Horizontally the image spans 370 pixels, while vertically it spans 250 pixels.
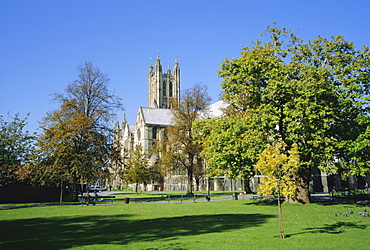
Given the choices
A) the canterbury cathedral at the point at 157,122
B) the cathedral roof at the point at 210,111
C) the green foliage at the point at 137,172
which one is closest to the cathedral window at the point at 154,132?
the canterbury cathedral at the point at 157,122

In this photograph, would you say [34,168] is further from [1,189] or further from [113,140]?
[113,140]

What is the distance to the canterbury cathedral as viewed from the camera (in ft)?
245

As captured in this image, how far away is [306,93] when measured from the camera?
872 inches

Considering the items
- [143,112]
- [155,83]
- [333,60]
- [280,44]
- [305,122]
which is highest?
[155,83]

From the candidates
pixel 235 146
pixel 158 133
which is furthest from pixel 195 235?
pixel 158 133

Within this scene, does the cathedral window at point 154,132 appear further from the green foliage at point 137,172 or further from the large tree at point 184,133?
the large tree at point 184,133

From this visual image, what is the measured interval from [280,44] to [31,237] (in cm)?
2322

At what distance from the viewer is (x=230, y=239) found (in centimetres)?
1148

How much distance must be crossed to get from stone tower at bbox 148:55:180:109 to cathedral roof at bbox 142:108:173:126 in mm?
27571

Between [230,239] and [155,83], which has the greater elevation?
[155,83]

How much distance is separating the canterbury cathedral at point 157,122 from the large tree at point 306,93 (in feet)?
62.8

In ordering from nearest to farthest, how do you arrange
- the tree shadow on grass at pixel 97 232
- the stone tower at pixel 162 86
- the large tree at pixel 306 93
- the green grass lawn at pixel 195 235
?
1. the green grass lawn at pixel 195 235
2. the tree shadow on grass at pixel 97 232
3. the large tree at pixel 306 93
4. the stone tower at pixel 162 86

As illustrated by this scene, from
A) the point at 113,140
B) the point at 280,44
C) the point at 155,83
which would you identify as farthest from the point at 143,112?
the point at 280,44

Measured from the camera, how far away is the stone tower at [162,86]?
12550 cm
